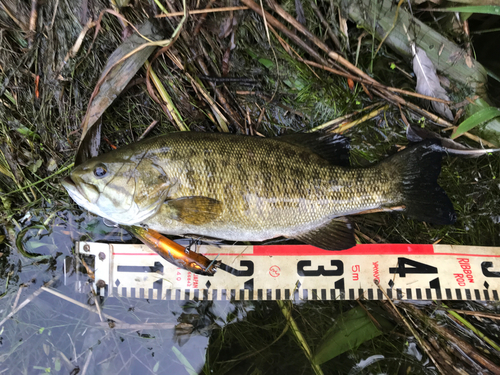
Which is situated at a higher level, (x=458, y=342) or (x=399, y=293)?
(x=399, y=293)

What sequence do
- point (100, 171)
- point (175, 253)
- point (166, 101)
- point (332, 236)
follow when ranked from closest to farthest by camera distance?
point (100, 171)
point (175, 253)
point (332, 236)
point (166, 101)

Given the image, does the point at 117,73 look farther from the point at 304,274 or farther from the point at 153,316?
the point at 304,274

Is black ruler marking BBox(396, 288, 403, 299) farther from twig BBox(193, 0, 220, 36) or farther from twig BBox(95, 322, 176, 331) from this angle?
twig BBox(193, 0, 220, 36)

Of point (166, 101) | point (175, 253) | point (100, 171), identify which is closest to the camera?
point (100, 171)

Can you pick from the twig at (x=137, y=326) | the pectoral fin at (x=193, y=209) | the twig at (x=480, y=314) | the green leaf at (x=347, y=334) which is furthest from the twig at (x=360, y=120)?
the twig at (x=137, y=326)

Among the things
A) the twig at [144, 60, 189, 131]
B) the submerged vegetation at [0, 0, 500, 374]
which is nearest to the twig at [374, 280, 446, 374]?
the submerged vegetation at [0, 0, 500, 374]

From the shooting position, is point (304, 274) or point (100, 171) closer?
point (100, 171)

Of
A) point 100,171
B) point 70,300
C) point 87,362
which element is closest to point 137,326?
point 87,362

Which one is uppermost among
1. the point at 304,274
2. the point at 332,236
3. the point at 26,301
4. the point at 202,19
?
the point at 202,19
